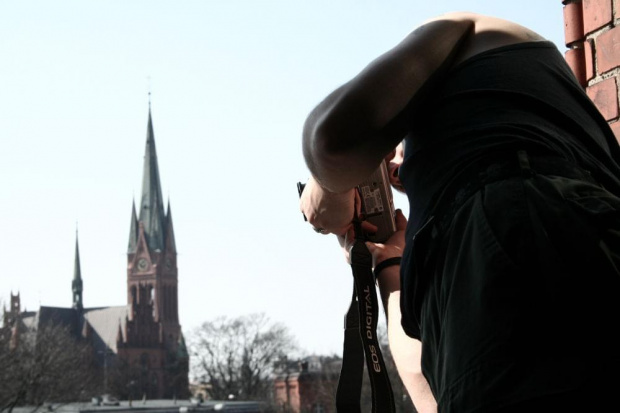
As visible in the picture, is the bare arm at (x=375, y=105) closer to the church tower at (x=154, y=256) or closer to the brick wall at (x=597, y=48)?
the brick wall at (x=597, y=48)

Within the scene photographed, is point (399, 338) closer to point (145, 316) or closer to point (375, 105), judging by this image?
point (375, 105)

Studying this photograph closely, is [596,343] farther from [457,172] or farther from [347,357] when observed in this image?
[347,357]

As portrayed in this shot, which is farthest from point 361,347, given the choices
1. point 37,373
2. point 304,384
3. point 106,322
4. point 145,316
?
point 145,316

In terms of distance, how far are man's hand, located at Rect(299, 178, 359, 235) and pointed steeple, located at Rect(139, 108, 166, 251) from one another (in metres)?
103

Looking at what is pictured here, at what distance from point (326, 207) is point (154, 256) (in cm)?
10619

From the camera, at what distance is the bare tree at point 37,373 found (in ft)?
153

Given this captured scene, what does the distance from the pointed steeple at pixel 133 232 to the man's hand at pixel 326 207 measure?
105 metres

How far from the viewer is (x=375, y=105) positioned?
4.25ft

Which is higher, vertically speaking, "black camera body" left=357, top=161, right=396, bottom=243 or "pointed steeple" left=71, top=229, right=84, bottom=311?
"pointed steeple" left=71, top=229, right=84, bottom=311

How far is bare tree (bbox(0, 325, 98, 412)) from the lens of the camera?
1839 inches

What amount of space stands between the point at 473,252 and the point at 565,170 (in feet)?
0.53

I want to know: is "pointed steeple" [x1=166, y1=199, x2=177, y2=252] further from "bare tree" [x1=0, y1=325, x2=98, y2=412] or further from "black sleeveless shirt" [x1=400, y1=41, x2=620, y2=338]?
"black sleeveless shirt" [x1=400, y1=41, x2=620, y2=338]

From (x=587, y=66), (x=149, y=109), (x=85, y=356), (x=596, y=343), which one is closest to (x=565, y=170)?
(x=596, y=343)

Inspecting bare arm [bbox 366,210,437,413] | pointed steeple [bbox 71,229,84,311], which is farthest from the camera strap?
pointed steeple [bbox 71,229,84,311]
